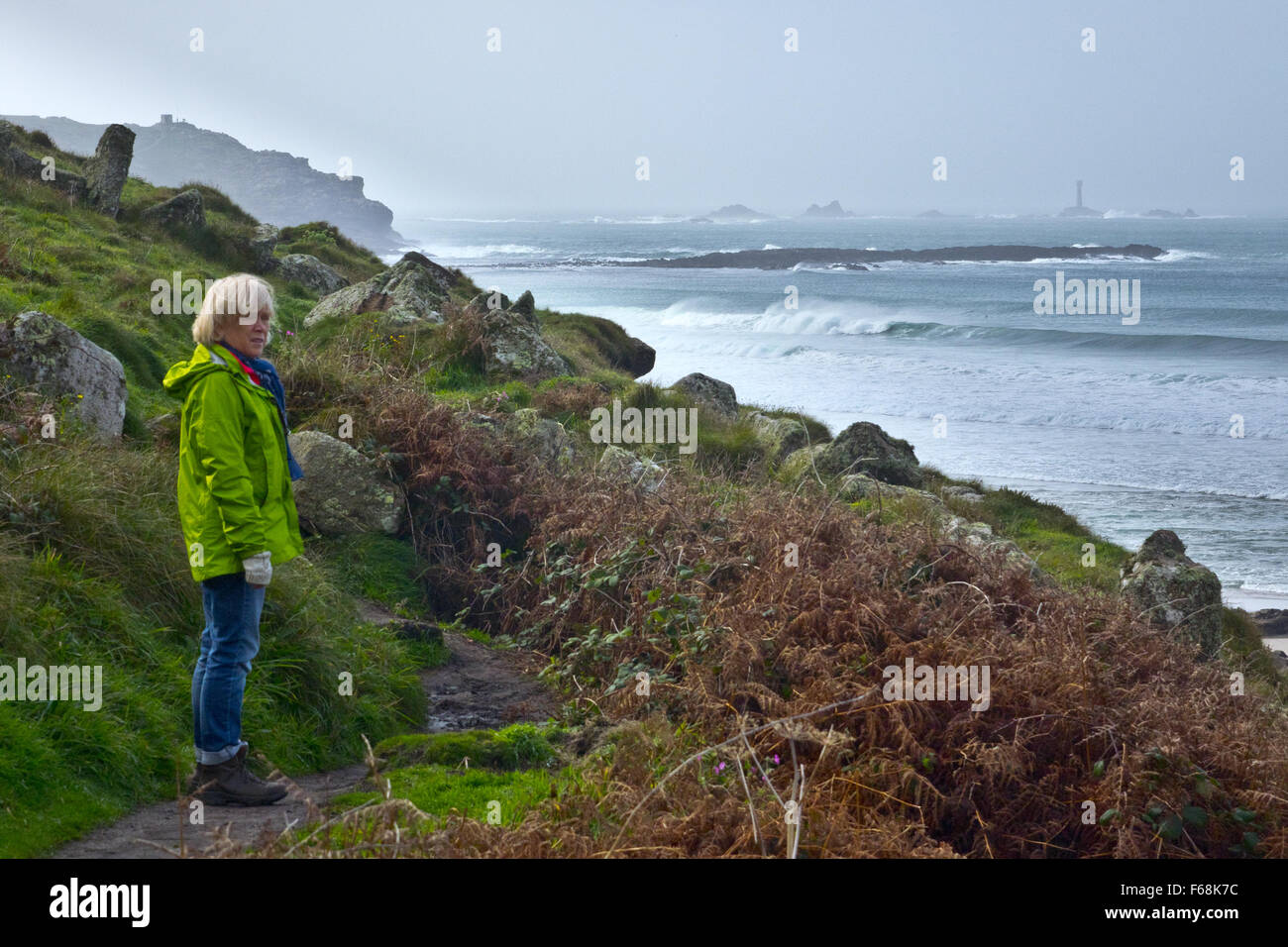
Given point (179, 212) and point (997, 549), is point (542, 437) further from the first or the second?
point (179, 212)

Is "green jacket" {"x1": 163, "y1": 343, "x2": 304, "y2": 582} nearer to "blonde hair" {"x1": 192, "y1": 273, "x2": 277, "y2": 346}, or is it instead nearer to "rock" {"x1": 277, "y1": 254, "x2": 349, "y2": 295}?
"blonde hair" {"x1": 192, "y1": 273, "x2": 277, "y2": 346}

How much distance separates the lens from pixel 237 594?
14.9ft

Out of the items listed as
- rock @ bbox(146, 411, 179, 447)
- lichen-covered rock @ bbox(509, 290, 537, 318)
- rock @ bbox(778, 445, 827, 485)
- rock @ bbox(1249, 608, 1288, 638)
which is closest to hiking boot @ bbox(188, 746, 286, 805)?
rock @ bbox(146, 411, 179, 447)

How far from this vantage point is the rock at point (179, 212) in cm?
1864

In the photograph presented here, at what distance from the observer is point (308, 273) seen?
19812 millimetres

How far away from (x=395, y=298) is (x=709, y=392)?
6.20 metres

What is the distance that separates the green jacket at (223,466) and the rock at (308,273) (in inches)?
608

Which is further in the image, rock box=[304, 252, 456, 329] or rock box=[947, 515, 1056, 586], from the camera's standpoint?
rock box=[304, 252, 456, 329]

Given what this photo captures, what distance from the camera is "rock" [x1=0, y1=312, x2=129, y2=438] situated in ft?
24.1

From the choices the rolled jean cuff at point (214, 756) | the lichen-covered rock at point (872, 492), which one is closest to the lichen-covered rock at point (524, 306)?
the lichen-covered rock at point (872, 492)

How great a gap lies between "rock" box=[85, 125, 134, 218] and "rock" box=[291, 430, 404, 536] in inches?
485

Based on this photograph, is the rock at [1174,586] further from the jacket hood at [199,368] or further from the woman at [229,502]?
the jacket hood at [199,368]
